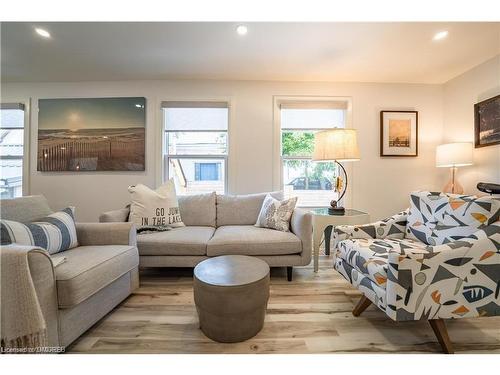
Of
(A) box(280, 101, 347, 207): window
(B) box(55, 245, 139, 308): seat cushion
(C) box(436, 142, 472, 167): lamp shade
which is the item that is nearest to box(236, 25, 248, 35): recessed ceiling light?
(A) box(280, 101, 347, 207): window

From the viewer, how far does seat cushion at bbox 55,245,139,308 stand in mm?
1133

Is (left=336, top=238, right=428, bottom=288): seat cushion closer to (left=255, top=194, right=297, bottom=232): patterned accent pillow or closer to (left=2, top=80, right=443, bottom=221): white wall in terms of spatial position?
(left=255, top=194, right=297, bottom=232): patterned accent pillow

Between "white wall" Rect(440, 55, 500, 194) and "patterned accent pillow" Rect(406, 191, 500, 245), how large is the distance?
1433mm

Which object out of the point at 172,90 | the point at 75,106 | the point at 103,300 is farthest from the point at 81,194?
the point at 103,300

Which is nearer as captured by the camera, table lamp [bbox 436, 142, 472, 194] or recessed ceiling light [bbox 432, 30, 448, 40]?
recessed ceiling light [bbox 432, 30, 448, 40]

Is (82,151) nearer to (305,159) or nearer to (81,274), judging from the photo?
(81,274)

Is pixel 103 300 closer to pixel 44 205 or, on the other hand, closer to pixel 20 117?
pixel 44 205

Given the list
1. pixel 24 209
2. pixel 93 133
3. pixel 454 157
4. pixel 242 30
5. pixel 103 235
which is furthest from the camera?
pixel 93 133

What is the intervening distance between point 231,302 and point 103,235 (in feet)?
3.95

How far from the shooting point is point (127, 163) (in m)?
2.90

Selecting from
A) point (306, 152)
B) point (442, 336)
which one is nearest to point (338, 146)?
point (306, 152)

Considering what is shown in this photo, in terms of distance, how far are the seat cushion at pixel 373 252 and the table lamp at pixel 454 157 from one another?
4.95ft

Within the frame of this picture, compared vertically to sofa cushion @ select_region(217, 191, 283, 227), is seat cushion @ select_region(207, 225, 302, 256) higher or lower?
lower

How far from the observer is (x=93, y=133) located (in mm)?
2873
